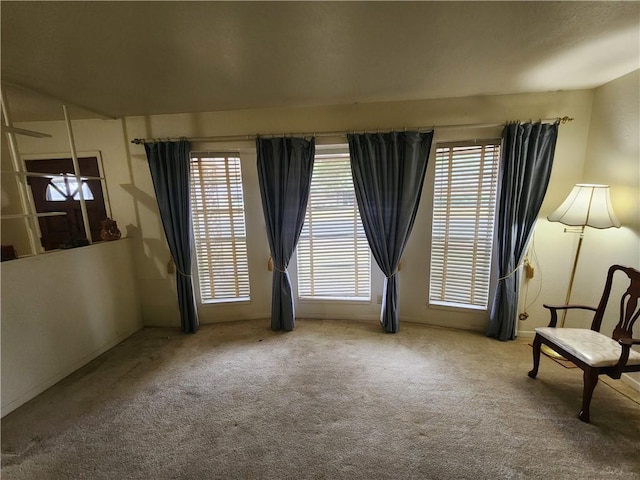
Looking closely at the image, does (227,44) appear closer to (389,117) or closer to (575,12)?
(389,117)

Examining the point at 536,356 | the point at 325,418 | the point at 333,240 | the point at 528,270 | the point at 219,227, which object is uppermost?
the point at 219,227

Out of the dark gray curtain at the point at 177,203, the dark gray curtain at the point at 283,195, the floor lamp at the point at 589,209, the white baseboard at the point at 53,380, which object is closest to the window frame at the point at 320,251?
the dark gray curtain at the point at 283,195

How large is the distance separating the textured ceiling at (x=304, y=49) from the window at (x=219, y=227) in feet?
2.18

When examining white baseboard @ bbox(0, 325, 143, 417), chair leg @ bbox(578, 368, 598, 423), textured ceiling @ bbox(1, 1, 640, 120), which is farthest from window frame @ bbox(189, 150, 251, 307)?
chair leg @ bbox(578, 368, 598, 423)

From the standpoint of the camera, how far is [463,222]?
2523mm

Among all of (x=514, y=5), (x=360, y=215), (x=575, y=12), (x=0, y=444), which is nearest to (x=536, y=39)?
(x=575, y=12)

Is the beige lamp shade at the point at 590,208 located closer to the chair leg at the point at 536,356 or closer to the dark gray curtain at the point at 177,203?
the chair leg at the point at 536,356

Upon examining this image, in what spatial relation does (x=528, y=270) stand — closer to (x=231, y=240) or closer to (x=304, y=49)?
(x=304, y=49)

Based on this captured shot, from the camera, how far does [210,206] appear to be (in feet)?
9.03

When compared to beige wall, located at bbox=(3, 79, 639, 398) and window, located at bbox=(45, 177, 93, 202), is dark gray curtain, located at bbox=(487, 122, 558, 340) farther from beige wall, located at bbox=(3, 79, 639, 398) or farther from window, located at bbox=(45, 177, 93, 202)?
window, located at bbox=(45, 177, 93, 202)

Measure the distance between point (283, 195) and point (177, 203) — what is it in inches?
43.6

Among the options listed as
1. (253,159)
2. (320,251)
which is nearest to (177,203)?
(253,159)

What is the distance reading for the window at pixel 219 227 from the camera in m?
2.70

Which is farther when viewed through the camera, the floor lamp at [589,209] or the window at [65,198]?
the window at [65,198]
